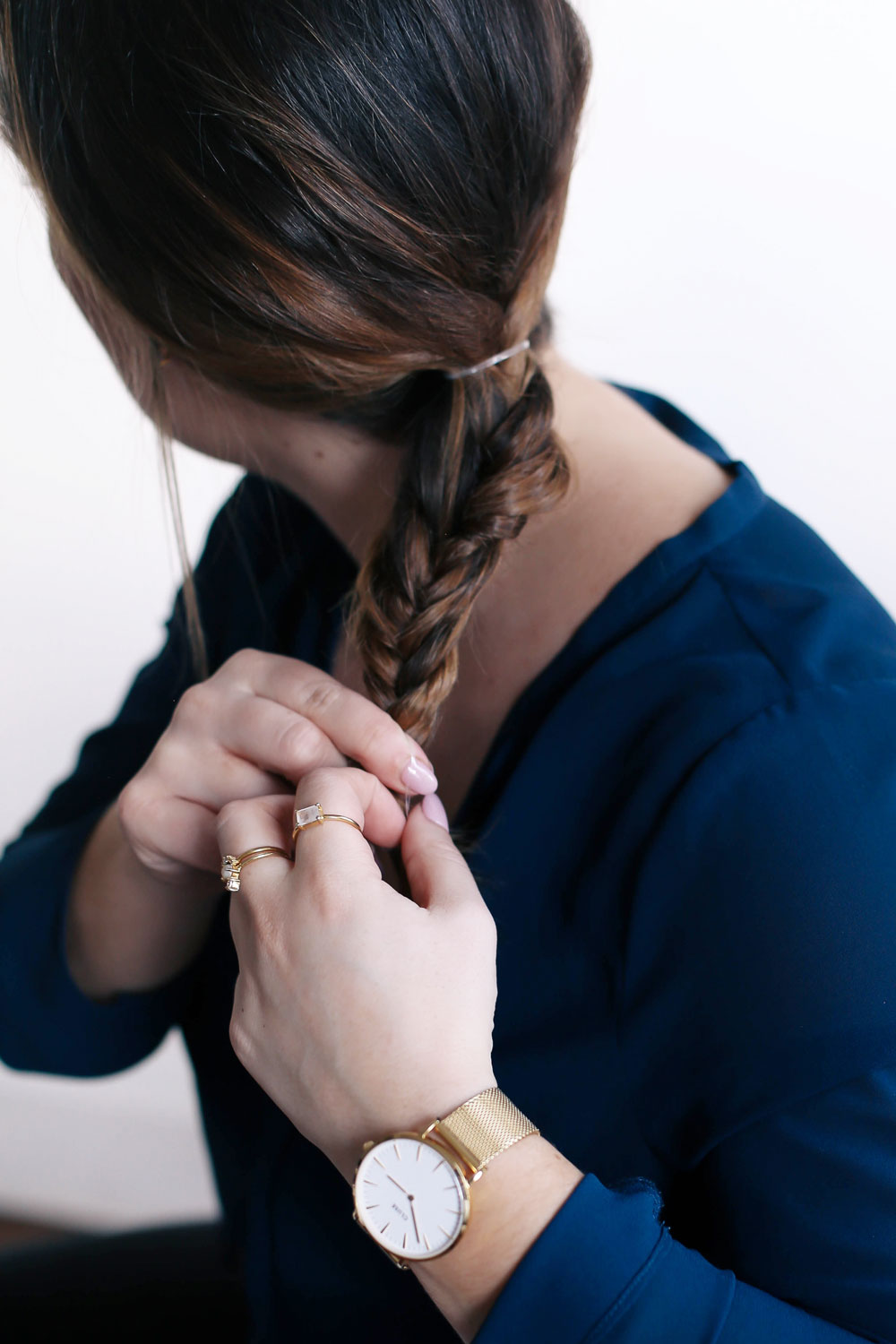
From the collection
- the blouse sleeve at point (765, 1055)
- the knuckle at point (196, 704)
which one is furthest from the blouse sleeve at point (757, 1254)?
the knuckle at point (196, 704)

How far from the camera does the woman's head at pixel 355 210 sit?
0.60 metres

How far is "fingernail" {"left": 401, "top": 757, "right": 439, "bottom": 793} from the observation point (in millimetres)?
689

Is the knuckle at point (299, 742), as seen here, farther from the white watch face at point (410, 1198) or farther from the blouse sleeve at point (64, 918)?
the blouse sleeve at point (64, 918)

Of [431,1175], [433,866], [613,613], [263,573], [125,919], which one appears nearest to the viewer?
[431,1175]

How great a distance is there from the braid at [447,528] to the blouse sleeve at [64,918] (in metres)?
0.41

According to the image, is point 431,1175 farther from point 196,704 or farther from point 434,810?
point 196,704

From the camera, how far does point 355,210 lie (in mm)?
618

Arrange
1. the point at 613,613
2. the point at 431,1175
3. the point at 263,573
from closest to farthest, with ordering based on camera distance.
A: the point at 431,1175 → the point at 613,613 → the point at 263,573

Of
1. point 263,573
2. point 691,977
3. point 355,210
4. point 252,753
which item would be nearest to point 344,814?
point 252,753

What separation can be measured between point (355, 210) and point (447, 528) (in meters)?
0.22

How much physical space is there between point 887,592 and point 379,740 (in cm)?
88

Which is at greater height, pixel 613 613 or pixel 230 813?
pixel 613 613

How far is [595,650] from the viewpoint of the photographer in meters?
0.76

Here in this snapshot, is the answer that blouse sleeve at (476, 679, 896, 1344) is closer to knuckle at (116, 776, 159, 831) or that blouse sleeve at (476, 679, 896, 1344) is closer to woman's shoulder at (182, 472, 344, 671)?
knuckle at (116, 776, 159, 831)
